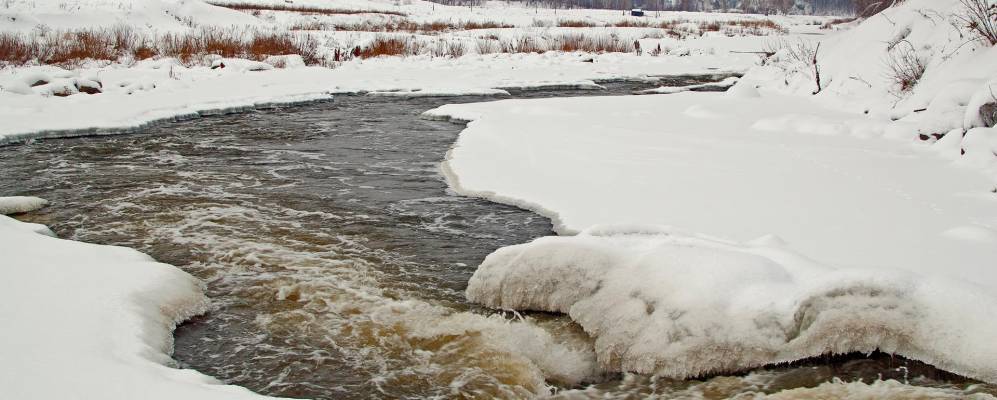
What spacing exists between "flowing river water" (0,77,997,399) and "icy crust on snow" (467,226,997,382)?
0.10m

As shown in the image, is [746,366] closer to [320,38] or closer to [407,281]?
[407,281]

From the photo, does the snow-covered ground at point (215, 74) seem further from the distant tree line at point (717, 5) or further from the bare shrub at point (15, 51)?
the distant tree line at point (717, 5)

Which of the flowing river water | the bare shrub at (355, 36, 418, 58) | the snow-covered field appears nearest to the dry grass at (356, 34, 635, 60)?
the bare shrub at (355, 36, 418, 58)

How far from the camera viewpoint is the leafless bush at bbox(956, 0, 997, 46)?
8.89 m

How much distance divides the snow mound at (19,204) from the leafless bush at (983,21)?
1046 cm

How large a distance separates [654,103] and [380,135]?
470 cm

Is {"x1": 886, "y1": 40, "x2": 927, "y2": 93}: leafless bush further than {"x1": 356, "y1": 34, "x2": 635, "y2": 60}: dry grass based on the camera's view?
No

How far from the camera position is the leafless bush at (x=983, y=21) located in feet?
29.2

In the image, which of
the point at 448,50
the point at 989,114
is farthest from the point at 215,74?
the point at 989,114

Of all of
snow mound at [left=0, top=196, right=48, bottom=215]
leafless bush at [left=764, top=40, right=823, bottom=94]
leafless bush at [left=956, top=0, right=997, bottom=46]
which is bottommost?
snow mound at [left=0, top=196, right=48, bottom=215]

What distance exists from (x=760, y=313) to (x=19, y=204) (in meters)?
6.14

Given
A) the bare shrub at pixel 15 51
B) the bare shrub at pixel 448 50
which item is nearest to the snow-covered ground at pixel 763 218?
the bare shrub at pixel 15 51

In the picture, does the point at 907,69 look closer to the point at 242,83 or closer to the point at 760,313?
the point at 760,313

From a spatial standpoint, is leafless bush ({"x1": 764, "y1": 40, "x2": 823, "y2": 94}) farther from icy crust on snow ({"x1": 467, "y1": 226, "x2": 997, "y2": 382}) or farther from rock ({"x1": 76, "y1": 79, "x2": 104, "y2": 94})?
rock ({"x1": 76, "y1": 79, "x2": 104, "y2": 94})
